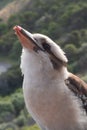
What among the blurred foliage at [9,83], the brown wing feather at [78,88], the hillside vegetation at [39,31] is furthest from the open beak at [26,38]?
the blurred foliage at [9,83]

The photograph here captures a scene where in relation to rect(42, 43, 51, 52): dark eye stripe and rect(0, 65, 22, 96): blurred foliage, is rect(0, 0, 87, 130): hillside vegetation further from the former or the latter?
rect(42, 43, 51, 52): dark eye stripe

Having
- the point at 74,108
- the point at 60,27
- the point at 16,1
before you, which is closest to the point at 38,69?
the point at 74,108

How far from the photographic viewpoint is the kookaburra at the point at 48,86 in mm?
4902

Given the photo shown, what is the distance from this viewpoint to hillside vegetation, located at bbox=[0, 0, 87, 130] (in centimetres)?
3291

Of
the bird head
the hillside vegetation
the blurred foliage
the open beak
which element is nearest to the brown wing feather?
the bird head

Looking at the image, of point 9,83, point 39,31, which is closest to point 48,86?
point 9,83

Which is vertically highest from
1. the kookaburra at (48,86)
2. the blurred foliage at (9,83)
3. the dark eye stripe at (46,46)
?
the blurred foliage at (9,83)

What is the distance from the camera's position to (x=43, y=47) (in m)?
5.03

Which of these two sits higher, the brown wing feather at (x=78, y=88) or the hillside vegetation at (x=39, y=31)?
the hillside vegetation at (x=39, y=31)

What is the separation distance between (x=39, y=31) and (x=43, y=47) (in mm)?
54383

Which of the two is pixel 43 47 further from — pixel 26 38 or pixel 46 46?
pixel 26 38

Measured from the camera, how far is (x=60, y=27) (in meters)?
56.6

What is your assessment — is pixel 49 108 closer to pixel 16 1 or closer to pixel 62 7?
pixel 62 7

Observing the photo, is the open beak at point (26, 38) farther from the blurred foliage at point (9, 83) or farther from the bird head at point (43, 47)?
the blurred foliage at point (9, 83)
